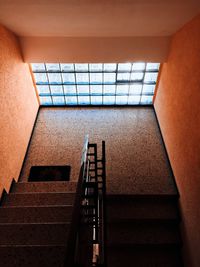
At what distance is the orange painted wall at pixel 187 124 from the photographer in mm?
2907

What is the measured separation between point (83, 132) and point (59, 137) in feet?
1.91

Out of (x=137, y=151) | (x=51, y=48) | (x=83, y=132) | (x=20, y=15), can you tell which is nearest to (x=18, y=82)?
(x=51, y=48)

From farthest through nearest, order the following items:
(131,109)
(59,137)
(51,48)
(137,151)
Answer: (131,109), (59,137), (137,151), (51,48)

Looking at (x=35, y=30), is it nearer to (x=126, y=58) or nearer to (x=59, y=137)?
(x=126, y=58)

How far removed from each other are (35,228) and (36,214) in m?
0.31

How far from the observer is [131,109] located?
5637 mm

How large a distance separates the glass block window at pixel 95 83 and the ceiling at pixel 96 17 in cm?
109

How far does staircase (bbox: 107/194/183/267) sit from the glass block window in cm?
266

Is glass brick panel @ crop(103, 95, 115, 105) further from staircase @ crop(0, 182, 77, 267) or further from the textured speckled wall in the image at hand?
staircase @ crop(0, 182, 77, 267)

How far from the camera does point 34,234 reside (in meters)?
2.32

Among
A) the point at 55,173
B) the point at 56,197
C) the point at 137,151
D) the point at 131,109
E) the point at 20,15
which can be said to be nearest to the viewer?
the point at 20,15

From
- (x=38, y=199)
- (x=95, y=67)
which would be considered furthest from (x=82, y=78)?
(x=38, y=199)

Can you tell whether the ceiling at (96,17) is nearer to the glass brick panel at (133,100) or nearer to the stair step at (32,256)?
the glass brick panel at (133,100)

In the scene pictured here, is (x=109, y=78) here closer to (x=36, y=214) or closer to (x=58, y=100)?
(x=58, y=100)
